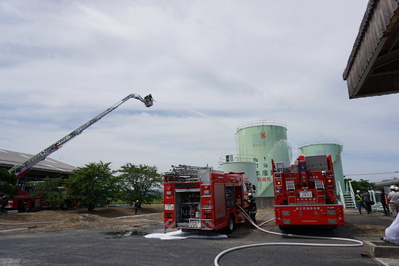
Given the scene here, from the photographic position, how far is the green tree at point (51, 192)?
23.4 metres

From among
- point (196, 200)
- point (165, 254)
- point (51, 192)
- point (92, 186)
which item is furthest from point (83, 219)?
point (165, 254)

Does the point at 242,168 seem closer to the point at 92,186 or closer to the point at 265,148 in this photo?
the point at 265,148

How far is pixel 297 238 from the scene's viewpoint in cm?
943

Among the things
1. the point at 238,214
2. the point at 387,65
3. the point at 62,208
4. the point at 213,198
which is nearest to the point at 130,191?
the point at 62,208

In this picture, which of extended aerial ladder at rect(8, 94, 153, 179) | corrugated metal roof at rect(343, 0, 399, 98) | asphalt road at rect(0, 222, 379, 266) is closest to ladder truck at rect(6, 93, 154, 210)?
extended aerial ladder at rect(8, 94, 153, 179)

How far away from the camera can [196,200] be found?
36.3 feet

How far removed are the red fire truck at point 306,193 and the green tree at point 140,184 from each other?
18.1 m

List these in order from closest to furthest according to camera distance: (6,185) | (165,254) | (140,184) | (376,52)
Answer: (376,52) < (165,254) < (6,185) < (140,184)

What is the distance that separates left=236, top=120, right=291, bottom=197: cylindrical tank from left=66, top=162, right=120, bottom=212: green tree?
46.0 ft

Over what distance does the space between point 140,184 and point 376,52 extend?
25.0 m

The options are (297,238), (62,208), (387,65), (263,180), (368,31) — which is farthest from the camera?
(263,180)

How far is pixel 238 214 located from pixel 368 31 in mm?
10016

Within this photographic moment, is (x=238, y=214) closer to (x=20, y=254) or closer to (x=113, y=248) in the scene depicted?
(x=113, y=248)

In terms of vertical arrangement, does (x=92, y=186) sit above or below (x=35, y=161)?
below
